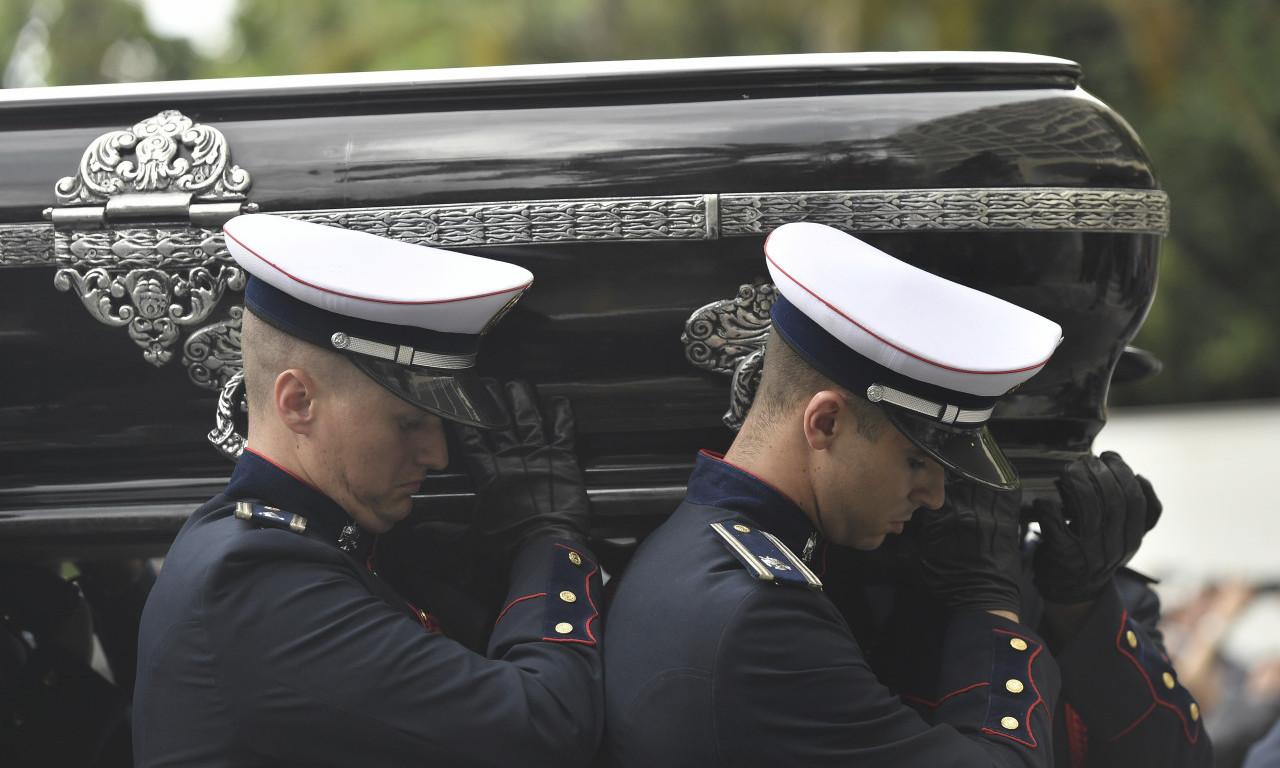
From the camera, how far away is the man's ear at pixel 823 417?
2.17 meters

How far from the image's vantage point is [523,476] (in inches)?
92.4

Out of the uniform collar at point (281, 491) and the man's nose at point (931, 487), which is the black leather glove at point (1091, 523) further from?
the uniform collar at point (281, 491)

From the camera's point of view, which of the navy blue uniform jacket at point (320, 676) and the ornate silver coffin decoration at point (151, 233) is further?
the ornate silver coffin decoration at point (151, 233)

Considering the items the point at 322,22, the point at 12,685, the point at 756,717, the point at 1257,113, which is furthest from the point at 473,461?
the point at 322,22

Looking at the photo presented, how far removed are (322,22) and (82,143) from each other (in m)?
16.5

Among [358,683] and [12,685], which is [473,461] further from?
[12,685]

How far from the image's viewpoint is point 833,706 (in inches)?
80.8

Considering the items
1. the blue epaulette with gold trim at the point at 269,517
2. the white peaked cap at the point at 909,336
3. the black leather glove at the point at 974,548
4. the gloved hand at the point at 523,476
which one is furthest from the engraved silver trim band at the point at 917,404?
the blue epaulette with gold trim at the point at 269,517

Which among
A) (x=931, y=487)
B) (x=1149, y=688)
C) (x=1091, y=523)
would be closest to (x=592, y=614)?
(x=931, y=487)

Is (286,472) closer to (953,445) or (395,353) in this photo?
(395,353)

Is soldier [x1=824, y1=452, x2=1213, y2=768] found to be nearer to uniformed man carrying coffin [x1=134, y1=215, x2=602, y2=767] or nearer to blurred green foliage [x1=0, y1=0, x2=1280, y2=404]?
uniformed man carrying coffin [x1=134, y1=215, x2=602, y2=767]

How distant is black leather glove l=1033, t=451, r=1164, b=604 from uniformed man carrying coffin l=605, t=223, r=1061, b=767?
172mm

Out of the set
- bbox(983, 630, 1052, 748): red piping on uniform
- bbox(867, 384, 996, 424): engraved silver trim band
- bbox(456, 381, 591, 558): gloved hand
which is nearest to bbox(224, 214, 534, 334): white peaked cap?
bbox(456, 381, 591, 558): gloved hand

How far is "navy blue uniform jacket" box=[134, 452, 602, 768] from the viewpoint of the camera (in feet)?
6.61
